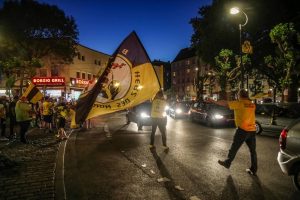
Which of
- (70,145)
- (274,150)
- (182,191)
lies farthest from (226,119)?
(182,191)

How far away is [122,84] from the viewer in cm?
862

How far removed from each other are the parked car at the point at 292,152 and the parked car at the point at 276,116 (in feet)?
31.7

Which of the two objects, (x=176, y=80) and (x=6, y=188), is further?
(x=176, y=80)

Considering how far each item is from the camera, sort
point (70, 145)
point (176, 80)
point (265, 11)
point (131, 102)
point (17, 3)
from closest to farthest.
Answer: point (131, 102), point (70, 145), point (265, 11), point (17, 3), point (176, 80)

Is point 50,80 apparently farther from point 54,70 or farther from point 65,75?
point 65,75

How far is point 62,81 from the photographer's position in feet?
150

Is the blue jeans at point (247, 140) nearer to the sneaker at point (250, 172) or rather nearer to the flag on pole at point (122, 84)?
the sneaker at point (250, 172)

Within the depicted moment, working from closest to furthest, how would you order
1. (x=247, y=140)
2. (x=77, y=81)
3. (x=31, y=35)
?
(x=247, y=140) → (x=31, y=35) → (x=77, y=81)

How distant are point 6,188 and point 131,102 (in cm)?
343

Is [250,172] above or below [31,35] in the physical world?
below

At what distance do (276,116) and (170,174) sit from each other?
10.3m

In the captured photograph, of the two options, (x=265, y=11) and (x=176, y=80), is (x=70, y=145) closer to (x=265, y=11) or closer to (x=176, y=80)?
(x=265, y=11)

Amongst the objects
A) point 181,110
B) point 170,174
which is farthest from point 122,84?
point 181,110

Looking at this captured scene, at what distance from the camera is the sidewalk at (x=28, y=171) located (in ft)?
20.6
